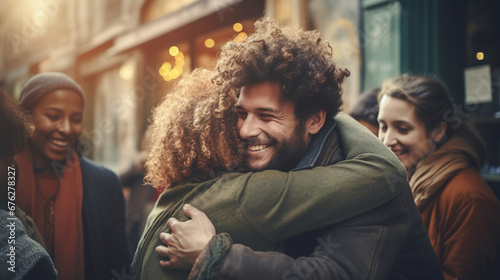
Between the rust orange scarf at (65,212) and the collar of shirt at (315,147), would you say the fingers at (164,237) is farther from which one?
the rust orange scarf at (65,212)

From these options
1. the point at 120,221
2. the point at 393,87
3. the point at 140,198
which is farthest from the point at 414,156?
the point at 140,198

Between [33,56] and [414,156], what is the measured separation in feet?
42.7

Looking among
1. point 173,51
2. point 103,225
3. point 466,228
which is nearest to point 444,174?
point 466,228

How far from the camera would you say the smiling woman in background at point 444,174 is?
233 centimetres

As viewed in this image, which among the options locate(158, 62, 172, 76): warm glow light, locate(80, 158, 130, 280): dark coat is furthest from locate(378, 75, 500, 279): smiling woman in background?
locate(158, 62, 172, 76): warm glow light

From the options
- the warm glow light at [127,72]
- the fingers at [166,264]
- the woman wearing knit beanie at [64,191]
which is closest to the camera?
the fingers at [166,264]

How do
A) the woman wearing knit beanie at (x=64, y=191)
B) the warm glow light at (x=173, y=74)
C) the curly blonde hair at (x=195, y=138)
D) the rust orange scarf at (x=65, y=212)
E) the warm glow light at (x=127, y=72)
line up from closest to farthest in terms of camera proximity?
the curly blonde hair at (x=195, y=138) < the rust orange scarf at (x=65, y=212) < the woman wearing knit beanie at (x=64, y=191) < the warm glow light at (x=173, y=74) < the warm glow light at (x=127, y=72)

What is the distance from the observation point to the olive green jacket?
170 centimetres

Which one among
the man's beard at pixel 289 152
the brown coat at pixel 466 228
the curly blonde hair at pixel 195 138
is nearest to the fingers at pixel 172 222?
the curly blonde hair at pixel 195 138

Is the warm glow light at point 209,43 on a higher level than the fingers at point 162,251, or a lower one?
higher

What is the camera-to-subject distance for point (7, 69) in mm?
14773

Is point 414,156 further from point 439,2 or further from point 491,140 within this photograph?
point 439,2

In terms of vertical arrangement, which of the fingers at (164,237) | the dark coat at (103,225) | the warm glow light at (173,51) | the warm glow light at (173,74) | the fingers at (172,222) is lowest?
the dark coat at (103,225)

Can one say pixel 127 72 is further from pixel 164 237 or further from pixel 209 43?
pixel 164 237
